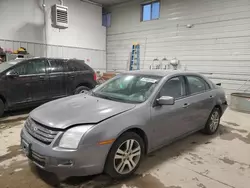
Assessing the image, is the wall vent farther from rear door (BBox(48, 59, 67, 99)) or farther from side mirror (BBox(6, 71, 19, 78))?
side mirror (BBox(6, 71, 19, 78))

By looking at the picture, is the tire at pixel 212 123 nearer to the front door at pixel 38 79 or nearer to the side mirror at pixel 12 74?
the front door at pixel 38 79

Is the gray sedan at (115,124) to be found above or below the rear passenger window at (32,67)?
below

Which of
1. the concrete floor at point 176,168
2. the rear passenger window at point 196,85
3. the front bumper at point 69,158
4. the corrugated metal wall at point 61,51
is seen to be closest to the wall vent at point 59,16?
the corrugated metal wall at point 61,51

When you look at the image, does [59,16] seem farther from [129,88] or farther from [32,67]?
[129,88]

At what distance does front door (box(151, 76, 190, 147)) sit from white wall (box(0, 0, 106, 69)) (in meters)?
6.52

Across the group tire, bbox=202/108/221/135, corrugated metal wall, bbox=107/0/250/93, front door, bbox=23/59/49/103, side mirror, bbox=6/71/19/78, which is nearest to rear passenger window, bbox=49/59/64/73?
front door, bbox=23/59/49/103

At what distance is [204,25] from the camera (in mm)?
6695

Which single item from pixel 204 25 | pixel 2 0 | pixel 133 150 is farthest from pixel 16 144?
pixel 204 25

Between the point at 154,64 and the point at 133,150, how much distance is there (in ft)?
21.2

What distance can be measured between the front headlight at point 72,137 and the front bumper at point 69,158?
0.14 feet

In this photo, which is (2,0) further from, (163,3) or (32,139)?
(32,139)

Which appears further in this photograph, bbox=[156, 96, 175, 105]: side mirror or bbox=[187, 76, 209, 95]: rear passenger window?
bbox=[187, 76, 209, 95]: rear passenger window

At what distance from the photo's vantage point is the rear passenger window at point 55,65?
192 inches

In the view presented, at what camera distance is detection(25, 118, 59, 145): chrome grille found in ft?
5.87
